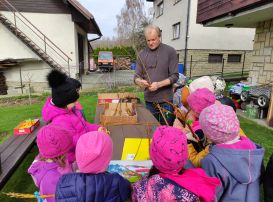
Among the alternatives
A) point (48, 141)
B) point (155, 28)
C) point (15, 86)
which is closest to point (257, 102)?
point (155, 28)

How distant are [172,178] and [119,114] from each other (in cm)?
172

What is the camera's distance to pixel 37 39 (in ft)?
35.7

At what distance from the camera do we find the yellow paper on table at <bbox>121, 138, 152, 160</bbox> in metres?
1.76

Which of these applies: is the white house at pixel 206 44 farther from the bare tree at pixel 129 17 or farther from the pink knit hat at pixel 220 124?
the bare tree at pixel 129 17

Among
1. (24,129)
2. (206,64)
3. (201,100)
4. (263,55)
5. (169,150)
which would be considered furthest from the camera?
(206,64)

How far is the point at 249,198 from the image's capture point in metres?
1.36

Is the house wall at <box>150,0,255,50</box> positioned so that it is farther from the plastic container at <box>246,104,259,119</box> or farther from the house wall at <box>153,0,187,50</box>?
the plastic container at <box>246,104,259,119</box>

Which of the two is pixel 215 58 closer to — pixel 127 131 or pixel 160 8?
pixel 160 8

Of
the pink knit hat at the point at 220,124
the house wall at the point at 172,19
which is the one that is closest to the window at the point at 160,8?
the house wall at the point at 172,19

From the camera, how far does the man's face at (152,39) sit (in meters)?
2.74

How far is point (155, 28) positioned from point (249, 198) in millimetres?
2063

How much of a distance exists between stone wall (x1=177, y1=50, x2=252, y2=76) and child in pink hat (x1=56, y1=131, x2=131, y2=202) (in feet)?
38.3

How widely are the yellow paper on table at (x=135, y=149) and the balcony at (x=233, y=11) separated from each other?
4.10 meters

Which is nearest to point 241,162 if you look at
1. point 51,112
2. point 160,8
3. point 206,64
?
point 51,112
